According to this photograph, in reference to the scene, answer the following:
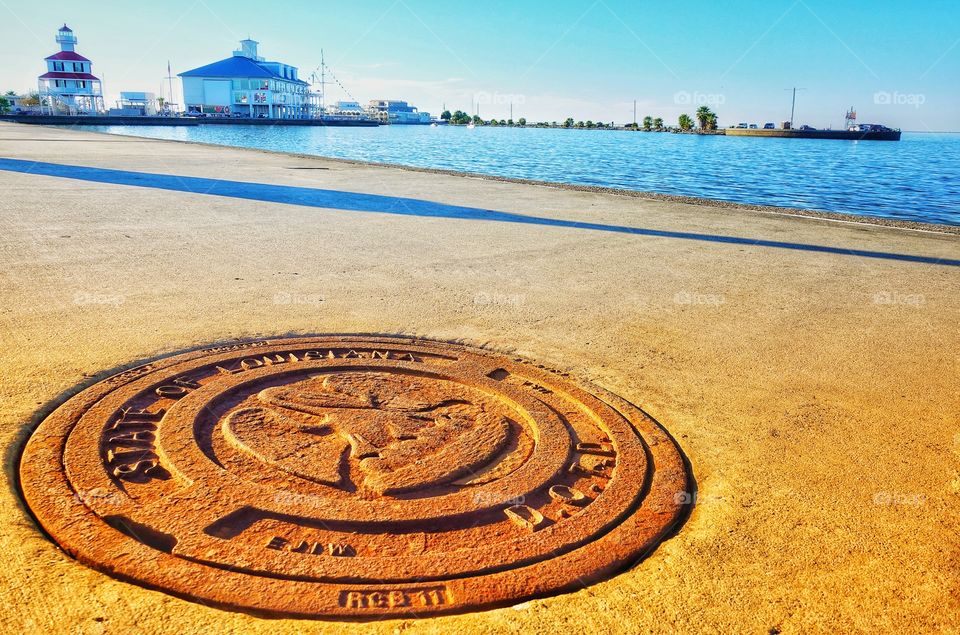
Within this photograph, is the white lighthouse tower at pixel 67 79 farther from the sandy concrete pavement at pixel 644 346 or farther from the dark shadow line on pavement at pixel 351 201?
the sandy concrete pavement at pixel 644 346

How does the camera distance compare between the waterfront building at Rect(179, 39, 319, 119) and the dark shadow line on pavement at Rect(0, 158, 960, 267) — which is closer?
the dark shadow line on pavement at Rect(0, 158, 960, 267)

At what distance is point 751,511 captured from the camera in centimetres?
231

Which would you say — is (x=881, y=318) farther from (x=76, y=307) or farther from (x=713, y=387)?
(x=76, y=307)

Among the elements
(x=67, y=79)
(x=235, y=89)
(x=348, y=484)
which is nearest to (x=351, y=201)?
(x=348, y=484)

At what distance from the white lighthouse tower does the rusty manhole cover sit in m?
90.6

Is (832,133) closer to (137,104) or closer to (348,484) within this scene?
(137,104)

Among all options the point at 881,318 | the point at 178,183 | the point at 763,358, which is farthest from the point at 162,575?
the point at 178,183

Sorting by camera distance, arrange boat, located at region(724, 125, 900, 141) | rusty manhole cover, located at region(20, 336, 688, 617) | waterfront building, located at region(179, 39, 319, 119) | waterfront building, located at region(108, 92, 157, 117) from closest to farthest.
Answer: rusty manhole cover, located at region(20, 336, 688, 617), waterfront building, located at region(108, 92, 157, 117), waterfront building, located at region(179, 39, 319, 119), boat, located at region(724, 125, 900, 141)

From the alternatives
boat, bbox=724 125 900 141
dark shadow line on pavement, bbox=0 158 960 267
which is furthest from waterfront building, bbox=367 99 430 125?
dark shadow line on pavement, bbox=0 158 960 267

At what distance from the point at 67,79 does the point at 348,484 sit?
9539 cm

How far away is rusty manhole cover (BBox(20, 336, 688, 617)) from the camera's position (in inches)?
71.3

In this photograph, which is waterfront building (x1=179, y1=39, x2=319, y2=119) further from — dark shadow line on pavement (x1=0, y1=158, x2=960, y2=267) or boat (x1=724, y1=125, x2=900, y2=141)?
dark shadow line on pavement (x1=0, y1=158, x2=960, y2=267)

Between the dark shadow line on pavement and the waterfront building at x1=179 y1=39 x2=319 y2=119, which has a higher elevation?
the waterfront building at x1=179 y1=39 x2=319 y2=119

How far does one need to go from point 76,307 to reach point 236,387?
76.8 inches
